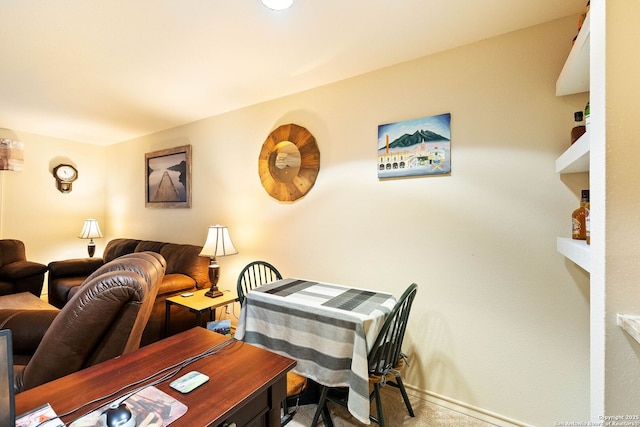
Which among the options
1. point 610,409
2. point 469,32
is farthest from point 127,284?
point 469,32

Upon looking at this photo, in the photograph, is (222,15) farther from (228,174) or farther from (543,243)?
(543,243)

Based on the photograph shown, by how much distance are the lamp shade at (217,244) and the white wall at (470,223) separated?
378mm

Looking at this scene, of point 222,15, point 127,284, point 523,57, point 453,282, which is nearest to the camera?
point 127,284

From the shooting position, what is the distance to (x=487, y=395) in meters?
1.71

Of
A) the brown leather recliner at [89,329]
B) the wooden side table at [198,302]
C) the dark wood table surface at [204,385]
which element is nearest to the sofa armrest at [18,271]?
the wooden side table at [198,302]

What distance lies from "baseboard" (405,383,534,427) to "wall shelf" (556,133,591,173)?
1.48 m

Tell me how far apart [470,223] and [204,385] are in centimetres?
169

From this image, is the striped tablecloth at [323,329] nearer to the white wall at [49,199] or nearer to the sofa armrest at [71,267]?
the sofa armrest at [71,267]

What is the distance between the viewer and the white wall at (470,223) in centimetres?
155

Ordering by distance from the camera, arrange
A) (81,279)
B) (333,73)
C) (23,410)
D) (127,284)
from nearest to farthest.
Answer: (23,410), (127,284), (333,73), (81,279)

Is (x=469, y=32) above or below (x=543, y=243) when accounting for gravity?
above

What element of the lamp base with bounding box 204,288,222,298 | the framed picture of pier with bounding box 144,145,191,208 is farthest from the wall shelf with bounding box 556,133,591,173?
the framed picture of pier with bounding box 144,145,191,208

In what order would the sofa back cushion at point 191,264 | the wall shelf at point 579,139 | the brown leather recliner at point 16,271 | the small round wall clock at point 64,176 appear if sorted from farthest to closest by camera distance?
the small round wall clock at point 64,176 < the brown leather recliner at point 16,271 < the sofa back cushion at point 191,264 < the wall shelf at point 579,139

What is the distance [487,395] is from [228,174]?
2.88m
